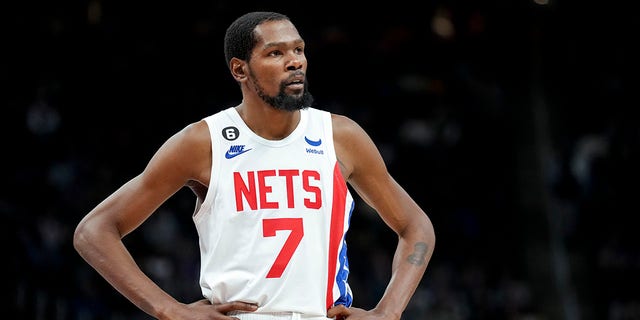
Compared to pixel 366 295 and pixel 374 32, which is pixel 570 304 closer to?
pixel 366 295

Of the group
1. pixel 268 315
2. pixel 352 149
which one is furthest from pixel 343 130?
pixel 268 315

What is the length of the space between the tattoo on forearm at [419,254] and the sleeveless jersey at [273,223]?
339 mm

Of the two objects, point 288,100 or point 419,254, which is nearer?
point 288,100

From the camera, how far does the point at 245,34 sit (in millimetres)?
4754

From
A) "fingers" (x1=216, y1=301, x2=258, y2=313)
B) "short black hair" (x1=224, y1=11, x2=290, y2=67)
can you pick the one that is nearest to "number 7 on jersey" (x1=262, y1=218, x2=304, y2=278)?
"fingers" (x1=216, y1=301, x2=258, y2=313)

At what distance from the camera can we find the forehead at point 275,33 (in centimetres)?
468

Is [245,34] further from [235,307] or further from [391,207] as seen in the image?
[235,307]

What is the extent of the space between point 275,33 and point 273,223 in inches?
32.7

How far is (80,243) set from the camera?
4625mm

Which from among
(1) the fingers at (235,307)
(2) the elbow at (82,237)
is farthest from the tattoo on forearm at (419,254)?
(2) the elbow at (82,237)

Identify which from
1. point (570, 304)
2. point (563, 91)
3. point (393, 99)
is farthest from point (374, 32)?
point (570, 304)

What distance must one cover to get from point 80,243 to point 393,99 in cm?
1250

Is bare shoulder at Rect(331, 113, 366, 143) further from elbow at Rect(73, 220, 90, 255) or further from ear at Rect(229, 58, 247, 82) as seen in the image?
elbow at Rect(73, 220, 90, 255)

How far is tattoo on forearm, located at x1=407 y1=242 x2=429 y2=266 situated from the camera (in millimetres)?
4945
